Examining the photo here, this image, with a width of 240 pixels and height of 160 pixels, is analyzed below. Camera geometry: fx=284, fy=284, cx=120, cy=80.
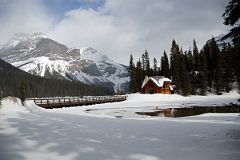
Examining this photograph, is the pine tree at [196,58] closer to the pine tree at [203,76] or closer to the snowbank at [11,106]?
the pine tree at [203,76]

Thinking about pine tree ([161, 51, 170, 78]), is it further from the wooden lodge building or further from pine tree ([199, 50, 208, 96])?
pine tree ([199, 50, 208, 96])

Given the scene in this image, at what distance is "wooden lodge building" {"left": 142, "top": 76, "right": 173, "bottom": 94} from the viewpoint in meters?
89.3

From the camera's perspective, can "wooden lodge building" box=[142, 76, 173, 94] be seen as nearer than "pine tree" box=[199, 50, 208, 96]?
No

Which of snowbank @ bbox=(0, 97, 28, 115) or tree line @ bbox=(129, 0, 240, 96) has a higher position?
tree line @ bbox=(129, 0, 240, 96)

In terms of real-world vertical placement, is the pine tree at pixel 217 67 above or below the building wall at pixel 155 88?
above

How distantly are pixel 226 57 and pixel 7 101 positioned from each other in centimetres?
7360

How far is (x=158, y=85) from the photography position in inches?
3487

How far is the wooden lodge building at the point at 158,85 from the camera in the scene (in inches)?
3516

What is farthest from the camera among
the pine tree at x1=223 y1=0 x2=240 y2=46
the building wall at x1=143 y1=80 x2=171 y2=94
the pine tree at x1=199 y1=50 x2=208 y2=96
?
the building wall at x1=143 y1=80 x2=171 y2=94

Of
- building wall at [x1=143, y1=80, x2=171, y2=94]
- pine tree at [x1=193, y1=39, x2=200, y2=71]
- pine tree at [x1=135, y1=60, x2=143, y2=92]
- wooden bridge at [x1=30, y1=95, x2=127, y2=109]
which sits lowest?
wooden bridge at [x1=30, y1=95, x2=127, y2=109]

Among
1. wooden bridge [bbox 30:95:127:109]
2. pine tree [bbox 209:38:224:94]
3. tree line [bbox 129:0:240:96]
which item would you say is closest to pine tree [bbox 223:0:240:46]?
wooden bridge [bbox 30:95:127:109]

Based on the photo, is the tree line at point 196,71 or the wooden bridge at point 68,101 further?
the tree line at point 196,71

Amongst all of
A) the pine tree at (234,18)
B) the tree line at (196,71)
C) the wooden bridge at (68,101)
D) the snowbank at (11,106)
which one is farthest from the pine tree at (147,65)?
the pine tree at (234,18)

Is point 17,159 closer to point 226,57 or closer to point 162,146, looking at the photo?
point 162,146
